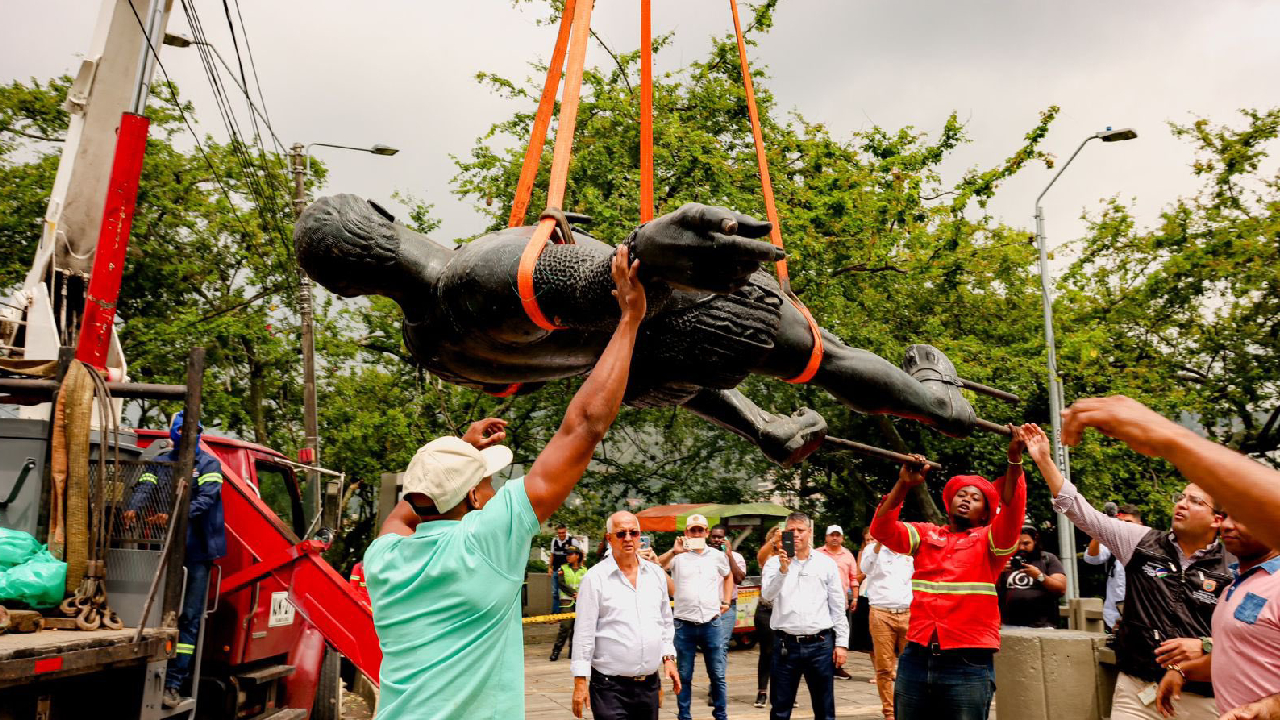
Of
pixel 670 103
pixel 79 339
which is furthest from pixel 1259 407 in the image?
pixel 79 339

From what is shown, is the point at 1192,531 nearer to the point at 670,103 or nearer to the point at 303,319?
the point at 303,319

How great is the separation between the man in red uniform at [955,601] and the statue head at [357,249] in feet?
8.77

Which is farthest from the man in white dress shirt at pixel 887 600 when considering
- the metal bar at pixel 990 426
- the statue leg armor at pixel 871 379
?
the statue leg armor at pixel 871 379

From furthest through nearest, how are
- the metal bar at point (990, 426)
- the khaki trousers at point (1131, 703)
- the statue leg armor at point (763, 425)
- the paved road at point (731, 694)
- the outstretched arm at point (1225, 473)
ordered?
the paved road at point (731, 694), the khaki trousers at point (1131, 703), the metal bar at point (990, 426), the statue leg armor at point (763, 425), the outstretched arm at point (1225, 473)

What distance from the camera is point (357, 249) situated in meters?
2.81

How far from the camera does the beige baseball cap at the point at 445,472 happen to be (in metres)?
2.48

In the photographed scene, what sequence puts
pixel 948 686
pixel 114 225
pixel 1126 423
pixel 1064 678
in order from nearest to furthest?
pixel 1126 423 < pixel 948 686 < pixel 1064 678 < pixel 114 225

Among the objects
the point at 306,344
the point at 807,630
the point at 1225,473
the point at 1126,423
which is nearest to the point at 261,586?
the point at 807,630

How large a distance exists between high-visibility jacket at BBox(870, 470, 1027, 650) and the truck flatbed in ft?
Answer: 11.2

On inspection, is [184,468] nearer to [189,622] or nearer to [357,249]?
[189,622]

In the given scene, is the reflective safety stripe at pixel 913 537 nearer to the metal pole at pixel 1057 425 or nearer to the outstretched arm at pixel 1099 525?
the outstretched arm at pixel 1099 525

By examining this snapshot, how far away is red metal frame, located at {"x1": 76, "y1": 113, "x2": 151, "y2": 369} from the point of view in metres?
7.12

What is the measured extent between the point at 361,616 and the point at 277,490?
1641 mm

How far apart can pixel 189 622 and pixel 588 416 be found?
4284 mm
